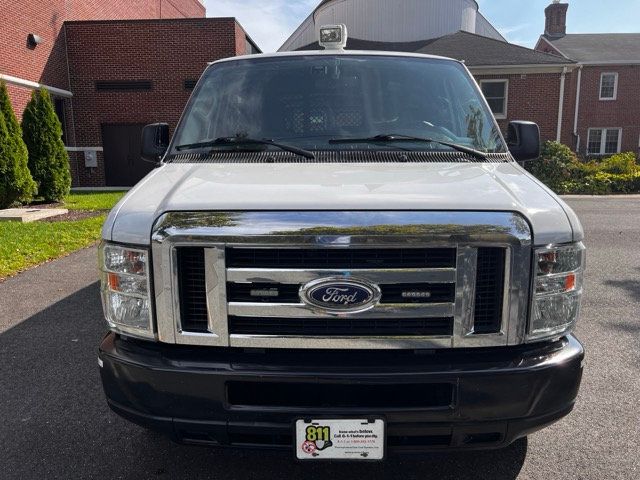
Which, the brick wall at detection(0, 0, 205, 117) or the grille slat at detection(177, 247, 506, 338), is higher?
the brick wall at detection(0, 0, 205, 117)

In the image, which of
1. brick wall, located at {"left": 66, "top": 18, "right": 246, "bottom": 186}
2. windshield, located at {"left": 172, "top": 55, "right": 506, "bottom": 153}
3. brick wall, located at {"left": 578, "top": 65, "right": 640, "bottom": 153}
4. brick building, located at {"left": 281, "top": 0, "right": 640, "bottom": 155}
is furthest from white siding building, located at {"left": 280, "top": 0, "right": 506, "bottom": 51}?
windshield, located at {"left": 172, "top": 55, "right": 506, "bottom": 153}

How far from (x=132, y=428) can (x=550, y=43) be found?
34.0 metres

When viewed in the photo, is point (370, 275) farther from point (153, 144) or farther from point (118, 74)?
point (118, 74)

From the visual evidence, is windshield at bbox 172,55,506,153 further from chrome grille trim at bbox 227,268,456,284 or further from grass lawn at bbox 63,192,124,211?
grass lawn at bbox 63,192,124,211

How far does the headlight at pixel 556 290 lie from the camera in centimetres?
214

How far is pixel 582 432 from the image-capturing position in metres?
3.04

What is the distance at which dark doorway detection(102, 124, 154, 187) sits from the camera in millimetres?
18266

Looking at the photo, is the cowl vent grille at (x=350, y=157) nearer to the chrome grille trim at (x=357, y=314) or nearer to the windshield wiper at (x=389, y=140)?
the windshield wiper at (x=389, y=140)

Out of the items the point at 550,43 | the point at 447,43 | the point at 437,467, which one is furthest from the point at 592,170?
the point at 437,467

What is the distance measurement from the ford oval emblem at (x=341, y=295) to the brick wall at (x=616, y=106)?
2998 centimetres

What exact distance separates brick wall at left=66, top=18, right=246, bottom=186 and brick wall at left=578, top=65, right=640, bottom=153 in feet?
64.9

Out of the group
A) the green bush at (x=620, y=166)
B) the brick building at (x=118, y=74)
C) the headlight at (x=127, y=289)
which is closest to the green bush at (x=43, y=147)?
the brick building at (x=118, y=74)

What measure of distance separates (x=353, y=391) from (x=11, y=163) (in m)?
11.7

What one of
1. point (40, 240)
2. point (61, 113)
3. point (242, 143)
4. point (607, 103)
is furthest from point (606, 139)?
point (242, 143)
